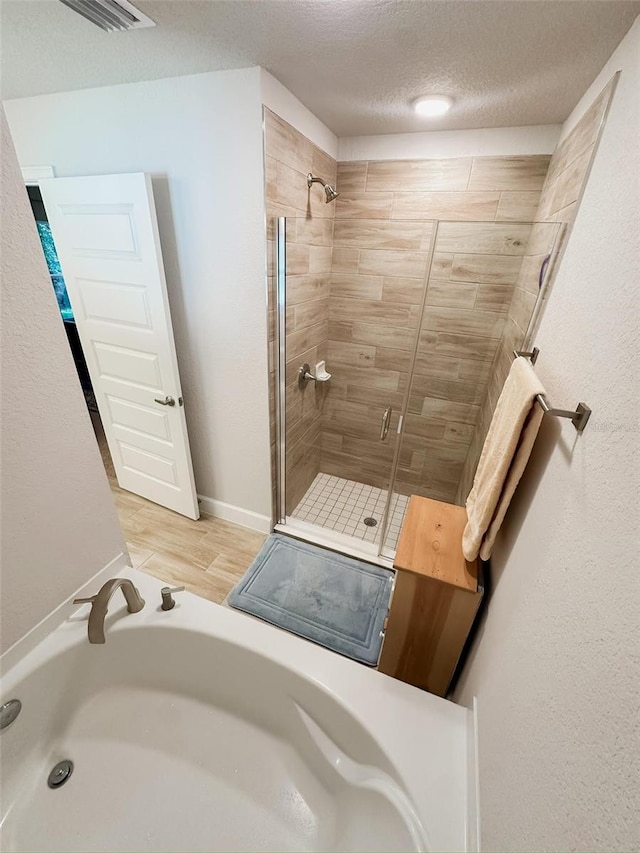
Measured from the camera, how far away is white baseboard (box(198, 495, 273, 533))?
2.22 m

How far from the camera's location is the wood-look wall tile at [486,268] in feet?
6.07

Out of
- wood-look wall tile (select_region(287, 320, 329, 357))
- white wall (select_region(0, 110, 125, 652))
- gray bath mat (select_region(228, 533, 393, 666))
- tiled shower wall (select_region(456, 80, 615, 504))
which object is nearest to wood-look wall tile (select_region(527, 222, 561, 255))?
tiled shower wall (select_region(456, 80, 615, 504))

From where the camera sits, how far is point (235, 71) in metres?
1.31

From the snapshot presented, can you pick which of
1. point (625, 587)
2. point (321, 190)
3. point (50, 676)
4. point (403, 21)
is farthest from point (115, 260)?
point (625, 587)

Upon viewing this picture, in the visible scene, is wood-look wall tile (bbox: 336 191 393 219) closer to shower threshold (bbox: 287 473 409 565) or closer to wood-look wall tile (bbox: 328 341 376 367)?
wood-look wall tile (bbox: 328 341 376 367)

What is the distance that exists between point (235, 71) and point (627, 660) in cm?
207

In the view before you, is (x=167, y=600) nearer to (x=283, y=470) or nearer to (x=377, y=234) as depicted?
(x=283, y=470)

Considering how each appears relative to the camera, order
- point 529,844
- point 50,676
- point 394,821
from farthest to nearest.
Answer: point 50,676 < point 394,821 < point 529,844

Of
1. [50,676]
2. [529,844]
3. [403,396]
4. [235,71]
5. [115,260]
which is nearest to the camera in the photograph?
[529,844]

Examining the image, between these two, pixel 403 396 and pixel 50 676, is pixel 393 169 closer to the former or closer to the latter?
pixel 403 396

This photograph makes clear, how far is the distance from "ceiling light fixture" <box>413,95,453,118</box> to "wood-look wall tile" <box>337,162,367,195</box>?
49 cm

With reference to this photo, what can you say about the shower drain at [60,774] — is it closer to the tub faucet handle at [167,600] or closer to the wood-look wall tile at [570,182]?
the tub faucet handle at [167,600]

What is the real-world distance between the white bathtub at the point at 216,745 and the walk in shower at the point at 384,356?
1012 millimetres

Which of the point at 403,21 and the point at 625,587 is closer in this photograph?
the point at 625,587
